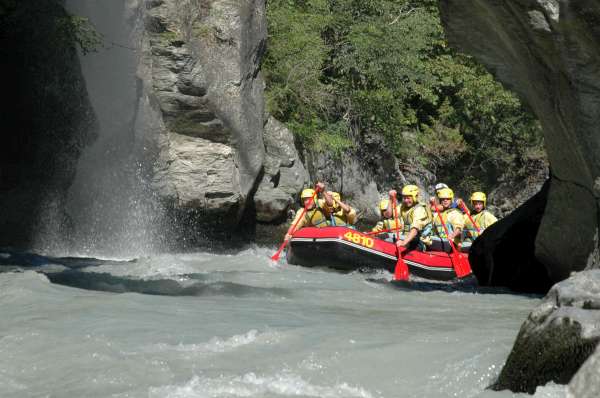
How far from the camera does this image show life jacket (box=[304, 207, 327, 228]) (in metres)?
15.0

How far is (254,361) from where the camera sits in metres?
5.54

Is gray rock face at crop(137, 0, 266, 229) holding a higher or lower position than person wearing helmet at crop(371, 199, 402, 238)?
higher

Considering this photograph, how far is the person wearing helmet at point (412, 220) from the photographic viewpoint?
1377 cm

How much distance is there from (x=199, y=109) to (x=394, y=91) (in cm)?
744

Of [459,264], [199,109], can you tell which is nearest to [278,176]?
[199,109]

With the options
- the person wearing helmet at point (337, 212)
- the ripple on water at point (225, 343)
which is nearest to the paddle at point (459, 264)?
the person wearing helmet at point (337, 212)

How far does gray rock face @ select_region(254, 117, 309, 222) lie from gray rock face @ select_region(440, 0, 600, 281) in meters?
7.35

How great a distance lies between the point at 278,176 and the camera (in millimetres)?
17578

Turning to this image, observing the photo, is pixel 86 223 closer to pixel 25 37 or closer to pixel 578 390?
pixel 25 37

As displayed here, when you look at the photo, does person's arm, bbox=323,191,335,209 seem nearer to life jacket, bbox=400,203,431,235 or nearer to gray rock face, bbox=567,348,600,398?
life jacket, bbox=400,203,431,235

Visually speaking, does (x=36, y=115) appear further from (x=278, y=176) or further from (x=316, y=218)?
(x=278, y=176)

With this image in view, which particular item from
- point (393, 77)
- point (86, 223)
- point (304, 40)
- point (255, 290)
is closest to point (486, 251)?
point (255, 290)

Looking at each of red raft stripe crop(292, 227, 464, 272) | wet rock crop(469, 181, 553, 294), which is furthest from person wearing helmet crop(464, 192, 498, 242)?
wet rock crop(469, 181, 553, 294)

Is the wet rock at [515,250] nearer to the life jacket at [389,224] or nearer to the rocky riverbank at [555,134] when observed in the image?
the rocky riverbank at [555,134]
